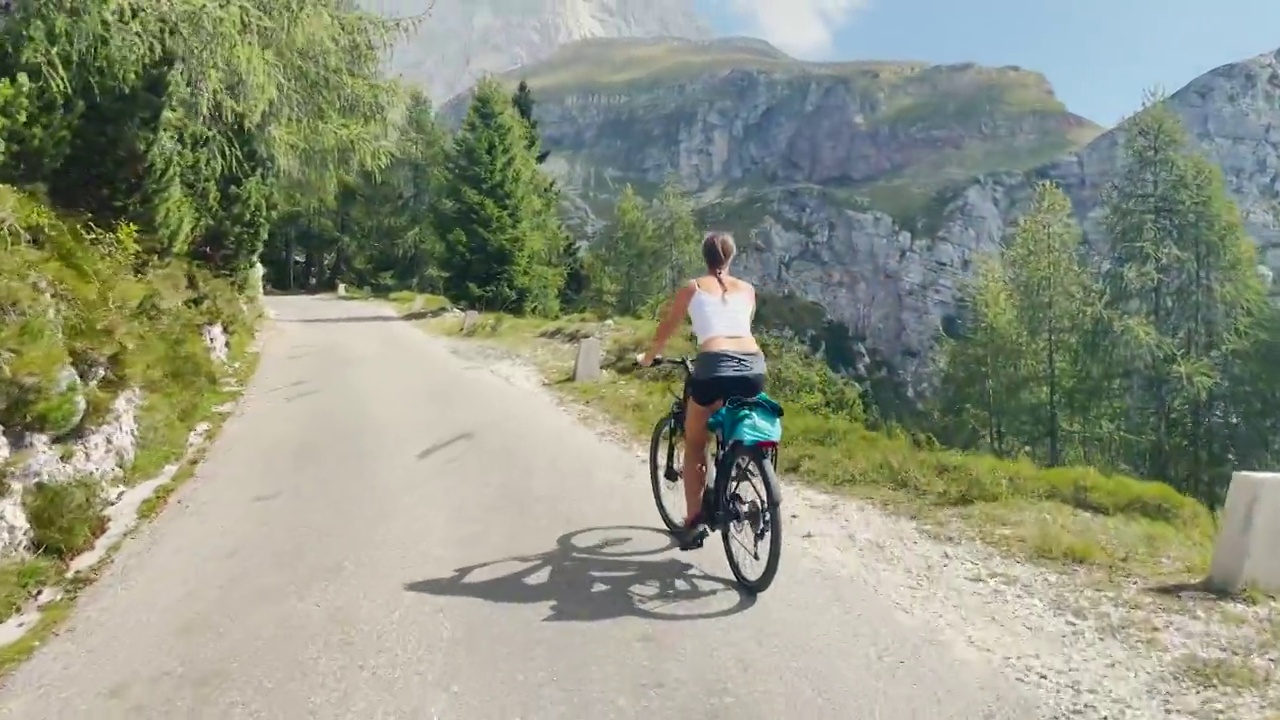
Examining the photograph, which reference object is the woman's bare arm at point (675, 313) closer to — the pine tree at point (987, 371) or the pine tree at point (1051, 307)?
the pine tree at point (1051, 307)

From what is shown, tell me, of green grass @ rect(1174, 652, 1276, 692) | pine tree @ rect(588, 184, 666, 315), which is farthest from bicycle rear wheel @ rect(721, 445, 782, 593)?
pine tree @ rect(588, 184, 666, 315)

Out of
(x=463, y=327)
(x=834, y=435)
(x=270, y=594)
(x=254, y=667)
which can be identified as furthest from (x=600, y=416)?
(x=463, y=327)

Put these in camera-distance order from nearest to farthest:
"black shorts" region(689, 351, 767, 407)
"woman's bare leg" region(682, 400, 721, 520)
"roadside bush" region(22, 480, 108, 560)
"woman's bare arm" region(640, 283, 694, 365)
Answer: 1. "black shorts" region(689, 351, 767, 407)
2. "woman's bare arm" region(640, 283, 694, 365)
3. "woman's bare leg" region(682, 400, 721, 520)
4. "roadside bush" region(22, 480, 108, 560)

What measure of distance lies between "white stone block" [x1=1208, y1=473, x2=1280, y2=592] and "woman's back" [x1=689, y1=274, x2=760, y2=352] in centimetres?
293

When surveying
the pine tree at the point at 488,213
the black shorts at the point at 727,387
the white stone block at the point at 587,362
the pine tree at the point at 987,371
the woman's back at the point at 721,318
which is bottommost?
the pine tree at the point at 987,371

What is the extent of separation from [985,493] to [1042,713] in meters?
3.78

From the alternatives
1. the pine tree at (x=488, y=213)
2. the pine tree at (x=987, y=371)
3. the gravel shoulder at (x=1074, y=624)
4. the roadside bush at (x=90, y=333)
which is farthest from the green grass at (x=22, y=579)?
the pine tree at (x=987, y=371)

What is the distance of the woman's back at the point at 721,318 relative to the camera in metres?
5.27

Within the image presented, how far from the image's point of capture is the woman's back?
5.27 metres

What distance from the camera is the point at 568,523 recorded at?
261 inches

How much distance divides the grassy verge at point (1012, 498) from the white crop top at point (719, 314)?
175 centimetres

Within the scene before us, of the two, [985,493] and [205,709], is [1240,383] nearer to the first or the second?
[985,493]

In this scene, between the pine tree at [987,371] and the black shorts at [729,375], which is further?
the pine tree at [987,371]

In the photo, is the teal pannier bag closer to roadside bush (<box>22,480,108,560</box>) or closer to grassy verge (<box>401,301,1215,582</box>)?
grassy verge (<box>401,301,1215,582</box>)
